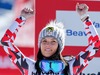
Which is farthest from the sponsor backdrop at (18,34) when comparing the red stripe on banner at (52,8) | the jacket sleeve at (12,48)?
the jacket sleeve at (12,48)

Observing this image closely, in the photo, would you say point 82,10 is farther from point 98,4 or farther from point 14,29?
point 98,4

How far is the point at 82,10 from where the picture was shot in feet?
6.09

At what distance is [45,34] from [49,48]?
0.28 ft

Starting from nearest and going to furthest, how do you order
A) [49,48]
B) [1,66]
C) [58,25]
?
[49,48], [58,25], [1,66]

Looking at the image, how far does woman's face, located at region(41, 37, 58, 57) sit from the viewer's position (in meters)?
1.78

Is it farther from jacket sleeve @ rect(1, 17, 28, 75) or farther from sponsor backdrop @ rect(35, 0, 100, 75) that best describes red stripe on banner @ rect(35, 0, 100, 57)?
jacket sleeve @ rect(1, 17, 28, 75)

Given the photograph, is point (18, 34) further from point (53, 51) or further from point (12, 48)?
point (53, 51)

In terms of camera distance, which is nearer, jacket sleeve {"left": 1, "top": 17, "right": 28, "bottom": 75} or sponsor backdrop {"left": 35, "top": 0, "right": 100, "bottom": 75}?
jacket sleeve {"left": 1, "top": 17, "right": 28, "bottom": 75}

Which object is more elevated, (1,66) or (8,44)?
(8,44)

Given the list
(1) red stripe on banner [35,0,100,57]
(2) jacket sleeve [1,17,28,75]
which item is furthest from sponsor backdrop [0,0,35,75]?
(2) jacket sleeve [1,17,28,75]

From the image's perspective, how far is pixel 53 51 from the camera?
1797 millimetres

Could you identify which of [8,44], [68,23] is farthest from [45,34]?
[68,23]

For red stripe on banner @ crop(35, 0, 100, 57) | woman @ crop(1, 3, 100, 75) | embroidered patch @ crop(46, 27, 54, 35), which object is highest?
red stripe on banner @ crop(35, 0, 100, 57)

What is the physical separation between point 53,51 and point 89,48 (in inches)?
7.5
